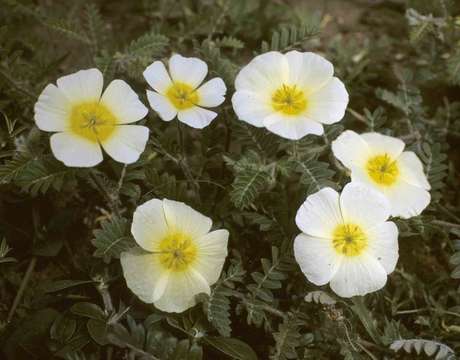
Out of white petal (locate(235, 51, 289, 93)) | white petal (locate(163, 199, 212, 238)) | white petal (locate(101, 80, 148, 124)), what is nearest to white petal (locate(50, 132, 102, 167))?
white petal (locate(101, 80, 148, 124))

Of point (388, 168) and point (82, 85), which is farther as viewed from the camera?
point (388, 168)

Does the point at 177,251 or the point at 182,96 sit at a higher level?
the point at 182,96

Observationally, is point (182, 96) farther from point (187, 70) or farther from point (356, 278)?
point (356, 278)

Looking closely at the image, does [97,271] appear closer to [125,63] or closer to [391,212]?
[125,63]

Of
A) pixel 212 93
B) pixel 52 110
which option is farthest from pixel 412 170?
pixel 52 110

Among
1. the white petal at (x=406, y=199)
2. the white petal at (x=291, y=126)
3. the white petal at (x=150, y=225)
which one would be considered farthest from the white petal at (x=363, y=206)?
the white petal at (x=150, y=225)

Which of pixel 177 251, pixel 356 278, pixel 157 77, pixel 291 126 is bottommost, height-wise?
pixel 356 278
